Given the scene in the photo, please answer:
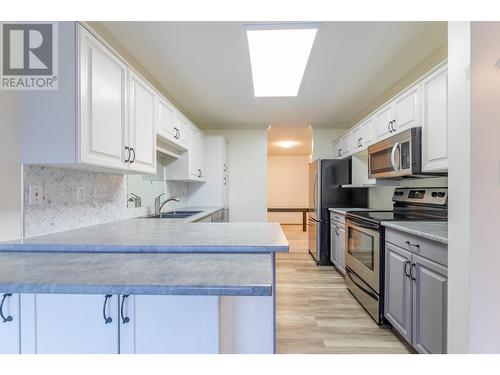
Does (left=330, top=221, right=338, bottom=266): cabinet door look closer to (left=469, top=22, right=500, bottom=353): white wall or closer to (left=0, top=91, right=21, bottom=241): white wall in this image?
(left=469, top=22, right=500, bottom=353): white wall

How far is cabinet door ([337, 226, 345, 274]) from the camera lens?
3465mm

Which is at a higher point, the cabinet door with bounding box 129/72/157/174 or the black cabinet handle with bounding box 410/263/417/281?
the cabinet door with bounding box 129/72/157/174

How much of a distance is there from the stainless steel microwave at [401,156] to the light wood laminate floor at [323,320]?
133 centimetres

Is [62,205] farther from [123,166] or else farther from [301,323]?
[301,323]

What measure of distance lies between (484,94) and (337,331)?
6.26ft

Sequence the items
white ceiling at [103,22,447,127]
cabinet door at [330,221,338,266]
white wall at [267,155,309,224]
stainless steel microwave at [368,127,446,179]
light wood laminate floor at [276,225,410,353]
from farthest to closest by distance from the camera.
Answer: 1. white wall at [267,155,309,224]
2. cabinet door at [330,221,338,266]
3. stainless steel microwave at [368,127,446,179]
4. white ceiling at [103,22,447,127]
5. light wood laminate floor at [276,225,410,353]

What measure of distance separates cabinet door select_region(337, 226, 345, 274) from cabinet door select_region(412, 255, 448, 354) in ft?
5.50

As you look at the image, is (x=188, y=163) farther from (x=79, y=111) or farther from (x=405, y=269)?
(x=405, y=269)

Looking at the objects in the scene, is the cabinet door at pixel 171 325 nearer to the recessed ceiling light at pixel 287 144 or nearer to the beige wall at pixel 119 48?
the beige wall at pixel 119 48

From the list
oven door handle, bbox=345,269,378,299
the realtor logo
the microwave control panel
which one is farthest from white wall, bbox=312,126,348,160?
the realtor logo

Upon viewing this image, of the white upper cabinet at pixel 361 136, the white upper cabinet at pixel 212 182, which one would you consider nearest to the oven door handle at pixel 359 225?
the white upper cabinet at pixel 361 136

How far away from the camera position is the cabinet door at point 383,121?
275 centimetres

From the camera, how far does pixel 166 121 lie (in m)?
2.64
